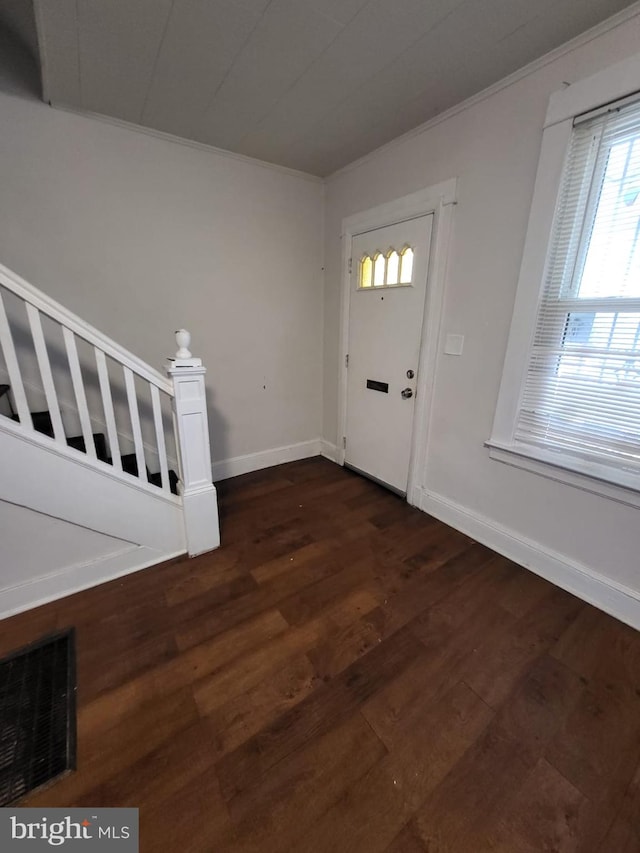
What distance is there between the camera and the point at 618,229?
1.42m

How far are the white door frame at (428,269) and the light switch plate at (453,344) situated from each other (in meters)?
0.08

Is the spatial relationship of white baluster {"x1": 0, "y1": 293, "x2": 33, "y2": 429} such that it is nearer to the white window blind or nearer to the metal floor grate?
the metal floor grate

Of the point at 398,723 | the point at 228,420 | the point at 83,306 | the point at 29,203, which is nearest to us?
the point at 398,723

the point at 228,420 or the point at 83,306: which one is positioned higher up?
the point at 83,306

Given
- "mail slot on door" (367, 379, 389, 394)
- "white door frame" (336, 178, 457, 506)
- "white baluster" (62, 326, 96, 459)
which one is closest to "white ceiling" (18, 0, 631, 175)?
"white door frame" (336, 178, 457, 506)

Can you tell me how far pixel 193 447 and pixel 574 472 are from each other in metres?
2.00

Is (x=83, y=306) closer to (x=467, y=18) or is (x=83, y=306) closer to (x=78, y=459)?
(x=78, y=459)

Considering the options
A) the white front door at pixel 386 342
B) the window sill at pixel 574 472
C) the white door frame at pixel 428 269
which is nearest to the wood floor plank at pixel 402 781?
the window sill at pixel 574 472

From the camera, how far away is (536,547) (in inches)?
72.9

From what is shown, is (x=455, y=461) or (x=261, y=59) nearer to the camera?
(x=261, y=59)

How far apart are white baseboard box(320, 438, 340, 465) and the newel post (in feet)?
4.91

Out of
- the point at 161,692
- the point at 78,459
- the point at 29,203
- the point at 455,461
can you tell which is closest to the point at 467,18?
the point at 455,461

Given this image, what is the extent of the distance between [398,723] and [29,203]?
3.12 meters

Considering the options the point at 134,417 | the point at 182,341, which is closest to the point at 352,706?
the point at 134,417
